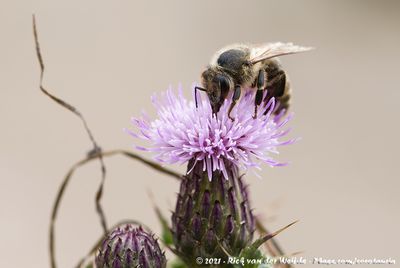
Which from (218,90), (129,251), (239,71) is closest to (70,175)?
(129,251)

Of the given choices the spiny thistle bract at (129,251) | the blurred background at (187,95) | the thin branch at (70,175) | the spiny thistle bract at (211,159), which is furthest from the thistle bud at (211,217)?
the blurred background at (187,95)

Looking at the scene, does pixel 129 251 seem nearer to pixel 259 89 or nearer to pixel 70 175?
pixel 70 175

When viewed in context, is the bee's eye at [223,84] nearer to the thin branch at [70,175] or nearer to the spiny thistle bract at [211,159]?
the spiny thistle bract at [211,159]

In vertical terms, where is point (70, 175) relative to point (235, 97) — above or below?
below

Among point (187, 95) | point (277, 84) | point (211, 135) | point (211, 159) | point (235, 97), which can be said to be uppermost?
point (187, 95)

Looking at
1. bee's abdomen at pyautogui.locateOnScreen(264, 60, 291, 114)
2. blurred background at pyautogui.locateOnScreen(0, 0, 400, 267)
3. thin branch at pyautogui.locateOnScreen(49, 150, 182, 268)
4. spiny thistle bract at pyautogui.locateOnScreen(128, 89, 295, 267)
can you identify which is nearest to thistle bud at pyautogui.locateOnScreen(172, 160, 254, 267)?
spiny thistle bract at pyautogui.locateOnScreen(128, 89, 295, 267)

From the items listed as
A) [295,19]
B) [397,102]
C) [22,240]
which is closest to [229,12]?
[295,19]

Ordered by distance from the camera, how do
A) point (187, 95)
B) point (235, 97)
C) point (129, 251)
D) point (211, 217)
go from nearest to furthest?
point (129, 251) → point (211, 217) → point (235, 97) → point (187, 95)
